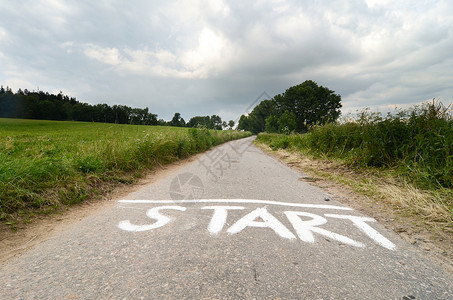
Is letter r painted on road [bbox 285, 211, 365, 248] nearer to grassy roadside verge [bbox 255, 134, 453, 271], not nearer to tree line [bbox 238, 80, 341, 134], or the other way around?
grassy roadside verge [bbox 255, 134, 453, 271]

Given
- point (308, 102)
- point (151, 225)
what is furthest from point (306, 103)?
point (151, 225)

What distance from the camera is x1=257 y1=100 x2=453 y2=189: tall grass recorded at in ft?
10.9

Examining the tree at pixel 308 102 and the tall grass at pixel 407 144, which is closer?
the tall grass at pixel 407 144

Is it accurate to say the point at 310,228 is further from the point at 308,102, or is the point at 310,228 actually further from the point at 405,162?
the point at 308,102

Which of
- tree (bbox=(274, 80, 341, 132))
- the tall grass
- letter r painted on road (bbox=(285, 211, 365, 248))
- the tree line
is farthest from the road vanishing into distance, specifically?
tree (bbox=(274, 80, 341, 132))

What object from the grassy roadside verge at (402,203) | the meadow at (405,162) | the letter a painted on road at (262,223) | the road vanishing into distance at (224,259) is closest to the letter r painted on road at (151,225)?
the road vanishing into distance at (224,259)

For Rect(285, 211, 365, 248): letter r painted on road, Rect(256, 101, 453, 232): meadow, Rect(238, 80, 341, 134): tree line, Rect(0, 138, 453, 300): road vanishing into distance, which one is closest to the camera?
Rect(0, 138, 453, 300): road vanishing into distance

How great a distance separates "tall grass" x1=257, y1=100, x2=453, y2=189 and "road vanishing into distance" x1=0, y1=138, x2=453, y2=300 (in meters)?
1.83

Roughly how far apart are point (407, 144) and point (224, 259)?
193 inches

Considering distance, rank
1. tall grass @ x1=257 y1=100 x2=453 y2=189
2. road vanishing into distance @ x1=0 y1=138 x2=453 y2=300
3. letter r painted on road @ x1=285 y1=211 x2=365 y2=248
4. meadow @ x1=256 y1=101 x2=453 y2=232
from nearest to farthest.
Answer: road vanishing into distance @ x1=0 y1=138 x2=453 y2=300 < letter r painted on road @ x1=285 y1=211 x2=365 y2=248 < meadow @ x1=256 y1=101 x2=453 y2=232 < tall grass @ x1=257 y1=100 x2=453 y2=189

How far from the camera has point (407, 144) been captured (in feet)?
13.8

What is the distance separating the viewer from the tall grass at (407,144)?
3320 millimetres

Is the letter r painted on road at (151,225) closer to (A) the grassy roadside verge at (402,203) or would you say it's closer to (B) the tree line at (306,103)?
(A) the grassy roadside verge at (402,203)

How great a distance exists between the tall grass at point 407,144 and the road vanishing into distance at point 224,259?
183 cm
